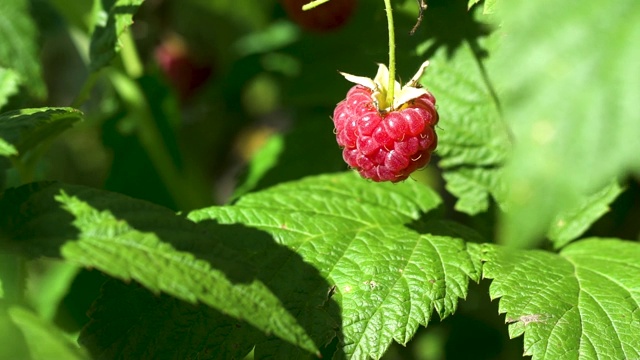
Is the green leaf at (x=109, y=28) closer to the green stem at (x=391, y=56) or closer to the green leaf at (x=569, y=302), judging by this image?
the green stem at (x=391, y=56)

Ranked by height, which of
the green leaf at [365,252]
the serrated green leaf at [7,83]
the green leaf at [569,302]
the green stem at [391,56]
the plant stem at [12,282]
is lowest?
the green leaf at [569,302]

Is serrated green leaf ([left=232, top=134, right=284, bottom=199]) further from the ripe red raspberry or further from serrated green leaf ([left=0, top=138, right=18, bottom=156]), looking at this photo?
serrated green leaf ([left=0, top=138, right=18, bottom=156])

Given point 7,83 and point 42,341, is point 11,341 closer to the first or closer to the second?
point 42,341

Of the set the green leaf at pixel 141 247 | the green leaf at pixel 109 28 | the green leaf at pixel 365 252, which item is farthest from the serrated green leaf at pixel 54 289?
the green leaf at pixel 141 247

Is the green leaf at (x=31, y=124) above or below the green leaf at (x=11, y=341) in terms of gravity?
above

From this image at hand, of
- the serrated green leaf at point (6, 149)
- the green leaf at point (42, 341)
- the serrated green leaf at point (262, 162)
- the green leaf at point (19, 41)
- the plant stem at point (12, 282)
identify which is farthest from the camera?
the serrated green leaf at point (262, 162)

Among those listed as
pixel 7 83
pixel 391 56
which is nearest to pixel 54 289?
pixel 7 83

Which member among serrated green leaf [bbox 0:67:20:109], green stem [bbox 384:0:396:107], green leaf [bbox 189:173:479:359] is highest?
serrated green leaf [bbox 0:67:20:109]

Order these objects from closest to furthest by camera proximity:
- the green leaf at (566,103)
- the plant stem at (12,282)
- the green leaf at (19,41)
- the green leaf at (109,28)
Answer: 1. the green leaf at (566,103)
2. the plant stem at (12,282)
3. the green leaf at (109,28)
4. the green leaf at (19,41)

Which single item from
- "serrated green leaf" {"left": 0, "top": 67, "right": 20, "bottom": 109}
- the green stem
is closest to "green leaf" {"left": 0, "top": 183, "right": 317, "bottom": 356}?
the green stem
